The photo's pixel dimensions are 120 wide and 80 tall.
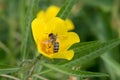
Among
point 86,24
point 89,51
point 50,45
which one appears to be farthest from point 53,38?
point 86,24

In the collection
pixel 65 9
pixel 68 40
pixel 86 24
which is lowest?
pixel 86 24

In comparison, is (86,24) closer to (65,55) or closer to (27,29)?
(27,29)

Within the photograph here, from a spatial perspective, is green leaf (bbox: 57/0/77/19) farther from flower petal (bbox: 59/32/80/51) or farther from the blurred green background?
the blurred green background

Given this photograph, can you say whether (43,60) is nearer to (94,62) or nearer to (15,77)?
(15,77)

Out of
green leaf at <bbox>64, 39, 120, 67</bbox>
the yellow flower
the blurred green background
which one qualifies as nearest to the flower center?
the yellow flower

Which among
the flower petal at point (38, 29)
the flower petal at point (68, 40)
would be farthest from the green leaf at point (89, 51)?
the flower petal at point (38, 29)

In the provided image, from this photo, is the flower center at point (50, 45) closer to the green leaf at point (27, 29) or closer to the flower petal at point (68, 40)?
the flower petal at point (68, 40)
